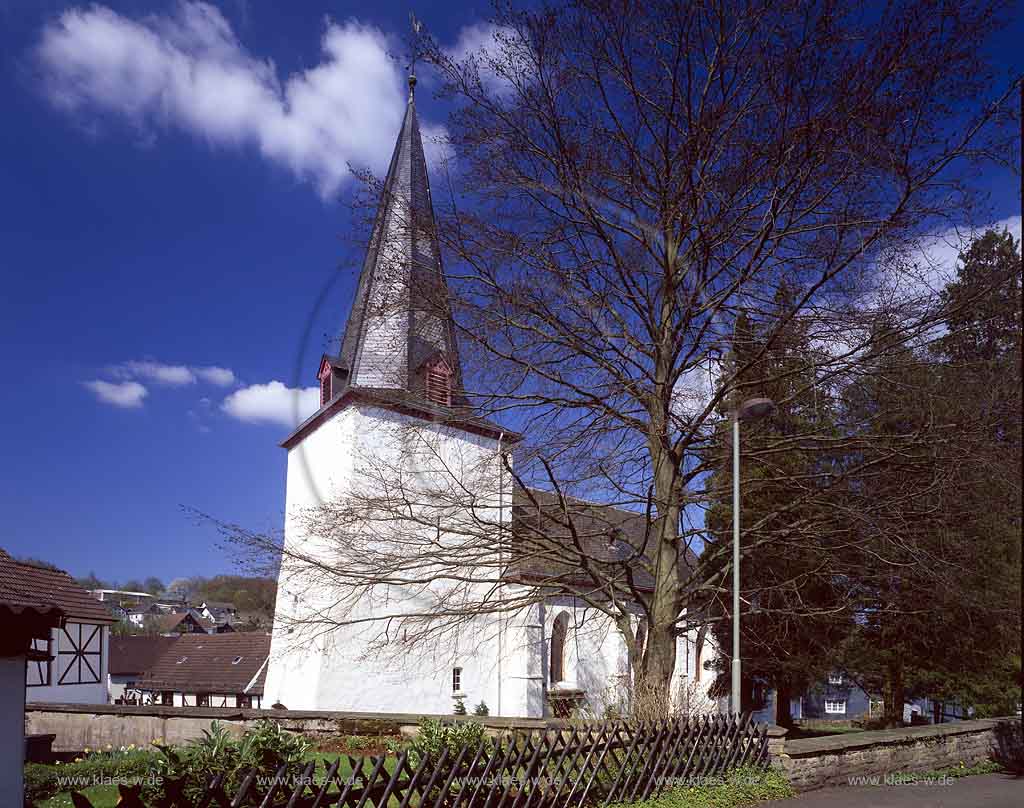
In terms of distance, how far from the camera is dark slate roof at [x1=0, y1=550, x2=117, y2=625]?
31.5ft

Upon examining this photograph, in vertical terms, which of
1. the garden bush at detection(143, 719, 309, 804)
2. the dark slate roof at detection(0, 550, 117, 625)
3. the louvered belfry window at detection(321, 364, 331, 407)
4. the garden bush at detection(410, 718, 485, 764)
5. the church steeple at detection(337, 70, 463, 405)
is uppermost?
the louvered belfry window at detection(321, 364, 331, 407)

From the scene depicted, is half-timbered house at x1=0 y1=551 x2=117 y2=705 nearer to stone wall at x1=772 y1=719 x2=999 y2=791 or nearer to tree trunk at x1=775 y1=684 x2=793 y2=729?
stone wall at x1=772 y1=719 x2=999 y2=791

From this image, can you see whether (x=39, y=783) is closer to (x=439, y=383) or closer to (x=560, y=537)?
(x=439, y=383)

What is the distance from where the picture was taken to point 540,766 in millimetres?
8523

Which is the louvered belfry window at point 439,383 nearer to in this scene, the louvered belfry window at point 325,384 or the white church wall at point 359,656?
the white church wall at point 359,656

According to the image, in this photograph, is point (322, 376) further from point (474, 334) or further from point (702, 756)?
point (702, 756)

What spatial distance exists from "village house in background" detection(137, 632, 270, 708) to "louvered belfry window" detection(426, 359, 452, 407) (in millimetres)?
26358

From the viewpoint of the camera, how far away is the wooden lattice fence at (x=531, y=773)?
21.3ft

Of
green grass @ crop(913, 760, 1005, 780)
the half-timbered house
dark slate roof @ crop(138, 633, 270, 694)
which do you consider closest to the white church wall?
the half-timbered house

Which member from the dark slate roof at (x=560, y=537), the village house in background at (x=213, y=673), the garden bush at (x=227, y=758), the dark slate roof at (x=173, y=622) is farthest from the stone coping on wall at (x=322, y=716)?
the dark slate roof at (x=173, y=622)

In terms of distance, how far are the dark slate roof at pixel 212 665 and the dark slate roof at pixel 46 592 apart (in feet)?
49.2

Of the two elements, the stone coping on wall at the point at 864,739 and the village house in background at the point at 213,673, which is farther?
the village house in background at the point at 213,673

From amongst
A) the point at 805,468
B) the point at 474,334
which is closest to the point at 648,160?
the point at 474,334

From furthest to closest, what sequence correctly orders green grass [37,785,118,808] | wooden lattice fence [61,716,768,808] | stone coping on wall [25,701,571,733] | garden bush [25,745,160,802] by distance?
stone coping on wall [25,701,571,733] < garden bush [25,745,160,802] < green grass [37,785,118,808] < wooden lattice fence [61,716,768,808]
